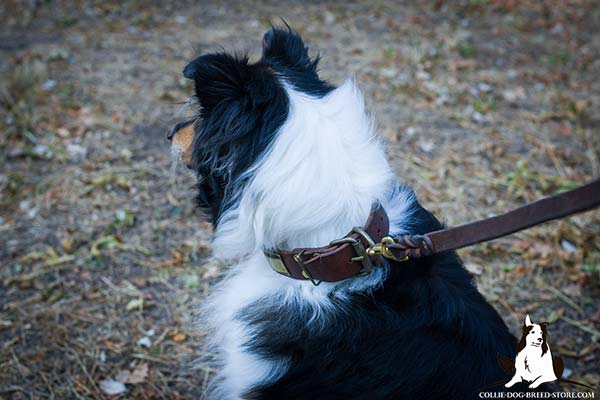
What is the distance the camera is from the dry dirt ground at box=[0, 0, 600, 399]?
9.37 feet

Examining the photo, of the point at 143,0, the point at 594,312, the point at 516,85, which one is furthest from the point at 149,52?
the point at 594,312

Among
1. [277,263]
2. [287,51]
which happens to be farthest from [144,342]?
[287,51]

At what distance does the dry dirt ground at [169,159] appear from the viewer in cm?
286

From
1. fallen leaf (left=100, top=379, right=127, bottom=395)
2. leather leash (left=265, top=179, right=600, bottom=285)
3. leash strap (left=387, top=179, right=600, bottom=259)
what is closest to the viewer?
leash strap (left=387, top=179, right=600, bottom=259)

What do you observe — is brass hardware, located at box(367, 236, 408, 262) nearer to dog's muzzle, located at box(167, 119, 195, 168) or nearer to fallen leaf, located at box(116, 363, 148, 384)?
dog's muzzle, located at box(167, 119, 195, 168)

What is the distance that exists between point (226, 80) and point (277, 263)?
0.66m

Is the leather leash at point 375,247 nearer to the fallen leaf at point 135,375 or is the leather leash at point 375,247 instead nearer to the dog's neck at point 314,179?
the dog's neck at point 314,179

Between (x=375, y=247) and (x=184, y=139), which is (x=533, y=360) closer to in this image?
(x=375, y=247)

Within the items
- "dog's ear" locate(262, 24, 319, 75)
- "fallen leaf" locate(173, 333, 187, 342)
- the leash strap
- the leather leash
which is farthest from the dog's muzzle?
"fallen leaf" locate(173, 333, 187, 342)

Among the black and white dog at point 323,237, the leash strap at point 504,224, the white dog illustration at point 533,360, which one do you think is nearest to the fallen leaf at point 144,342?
the black and white dog at point 323,237

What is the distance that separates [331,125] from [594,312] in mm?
2435

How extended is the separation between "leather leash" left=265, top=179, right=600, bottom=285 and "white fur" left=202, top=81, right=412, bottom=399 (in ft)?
0.21

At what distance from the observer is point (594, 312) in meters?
3.11

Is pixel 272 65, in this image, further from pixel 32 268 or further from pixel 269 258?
pixel 32 268
